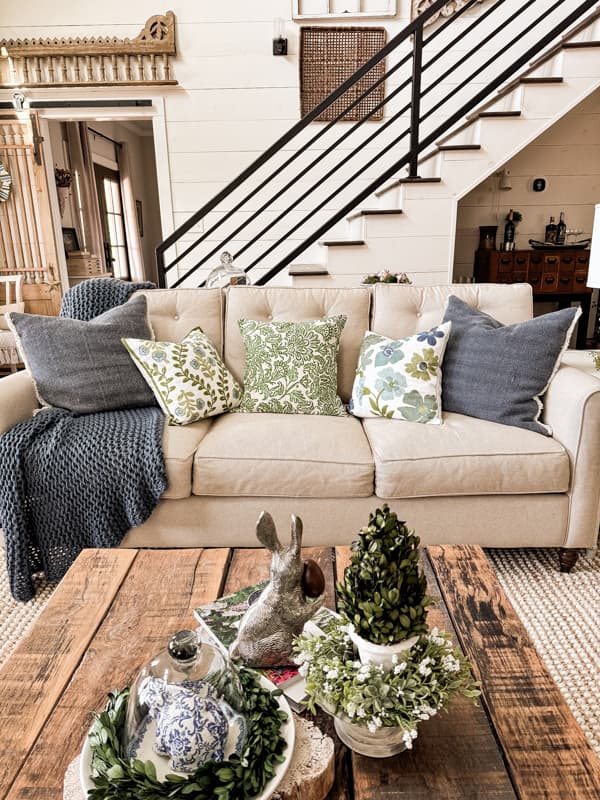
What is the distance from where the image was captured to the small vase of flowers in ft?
2.37

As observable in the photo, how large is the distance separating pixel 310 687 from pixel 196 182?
4851 mm

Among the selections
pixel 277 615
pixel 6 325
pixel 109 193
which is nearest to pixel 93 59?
pixel 6 325

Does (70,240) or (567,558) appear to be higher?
(70,240)

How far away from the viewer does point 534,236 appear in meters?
5.26

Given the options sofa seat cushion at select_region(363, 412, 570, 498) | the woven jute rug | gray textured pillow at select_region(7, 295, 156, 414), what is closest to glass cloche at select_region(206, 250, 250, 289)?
gray textured pillow at select_region(7, 295, 156, 414)

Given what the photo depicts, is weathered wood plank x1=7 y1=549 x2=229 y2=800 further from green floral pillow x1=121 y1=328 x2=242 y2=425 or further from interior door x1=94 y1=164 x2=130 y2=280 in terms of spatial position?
interior door x1=94 y1=164 x2=130 y2=280

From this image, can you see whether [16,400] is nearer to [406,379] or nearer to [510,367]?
[406,379]

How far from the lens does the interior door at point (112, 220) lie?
669 centimetres

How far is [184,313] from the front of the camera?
2.39 metres

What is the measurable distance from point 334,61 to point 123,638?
16.4 ft

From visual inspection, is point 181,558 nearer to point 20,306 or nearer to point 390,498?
point 390,498

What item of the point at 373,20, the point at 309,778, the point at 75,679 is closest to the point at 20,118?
the point at 373,20

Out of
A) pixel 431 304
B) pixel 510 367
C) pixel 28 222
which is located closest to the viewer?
pixel 510 367

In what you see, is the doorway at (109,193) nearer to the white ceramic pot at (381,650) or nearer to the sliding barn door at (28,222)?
the sliding barn door at (28,222)
